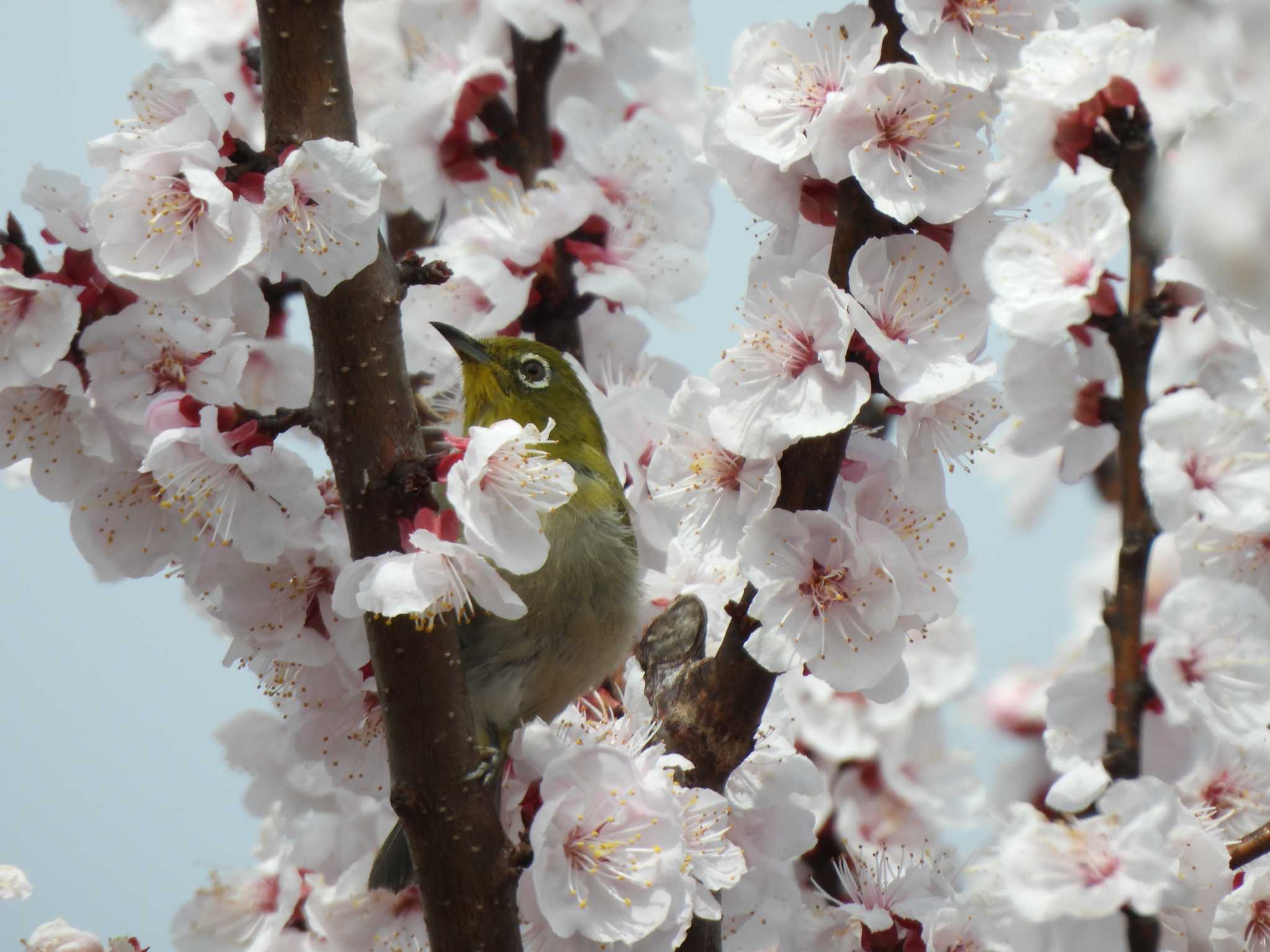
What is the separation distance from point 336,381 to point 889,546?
888 mm

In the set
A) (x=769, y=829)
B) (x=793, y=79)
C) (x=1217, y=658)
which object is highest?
(x=793, y=79)

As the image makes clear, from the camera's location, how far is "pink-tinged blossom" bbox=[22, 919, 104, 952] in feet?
8.43

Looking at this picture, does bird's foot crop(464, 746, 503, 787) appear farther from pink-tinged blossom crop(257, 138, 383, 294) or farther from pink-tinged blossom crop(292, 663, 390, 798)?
pink-tinged blossom crop(257, 138, 383, 294)

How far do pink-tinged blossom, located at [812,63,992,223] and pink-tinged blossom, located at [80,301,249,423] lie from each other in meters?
1.01

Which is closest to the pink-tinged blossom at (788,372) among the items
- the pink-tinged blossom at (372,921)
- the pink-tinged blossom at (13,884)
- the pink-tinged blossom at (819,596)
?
the pink-tinged blossom at (819,596)

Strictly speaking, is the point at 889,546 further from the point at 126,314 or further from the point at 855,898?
the point at 126,314

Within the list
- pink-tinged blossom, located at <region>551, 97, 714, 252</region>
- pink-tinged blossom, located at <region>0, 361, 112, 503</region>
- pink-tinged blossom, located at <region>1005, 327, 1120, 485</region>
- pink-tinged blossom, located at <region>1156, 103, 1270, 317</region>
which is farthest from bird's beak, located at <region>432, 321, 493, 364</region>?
pink-tinged blossom, located at <region>1156, 103, 1270, 317</region>

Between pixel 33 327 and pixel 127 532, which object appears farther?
pixel 127 532

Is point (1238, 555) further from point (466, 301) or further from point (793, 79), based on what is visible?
point (466, 301)

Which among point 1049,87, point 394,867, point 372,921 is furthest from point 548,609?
point 1049,87

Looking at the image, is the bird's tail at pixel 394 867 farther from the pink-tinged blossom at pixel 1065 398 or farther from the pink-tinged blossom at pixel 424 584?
the pink-tinged blossom at pixel 1065 398

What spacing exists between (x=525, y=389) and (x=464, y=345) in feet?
0.81

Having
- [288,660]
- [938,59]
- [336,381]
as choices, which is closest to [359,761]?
[288,660]

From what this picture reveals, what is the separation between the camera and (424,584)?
6.45 ft
